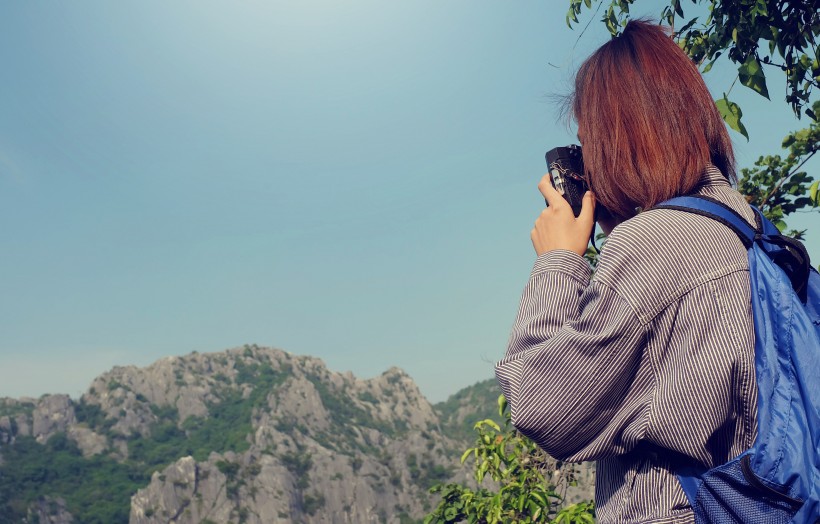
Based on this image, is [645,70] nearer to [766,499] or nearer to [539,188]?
[539,188]

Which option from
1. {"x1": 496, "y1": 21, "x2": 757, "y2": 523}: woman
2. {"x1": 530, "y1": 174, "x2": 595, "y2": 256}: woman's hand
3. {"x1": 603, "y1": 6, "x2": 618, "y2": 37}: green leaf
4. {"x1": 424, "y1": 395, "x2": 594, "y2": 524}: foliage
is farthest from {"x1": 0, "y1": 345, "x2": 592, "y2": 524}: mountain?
{"x1": 496, "y1": 21, "x2": 757, "y2": 523}: woman

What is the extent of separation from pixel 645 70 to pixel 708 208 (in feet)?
1.00

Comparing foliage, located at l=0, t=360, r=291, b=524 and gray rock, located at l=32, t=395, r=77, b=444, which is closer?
foliage, located at l=0, t=360, r=291, b=524

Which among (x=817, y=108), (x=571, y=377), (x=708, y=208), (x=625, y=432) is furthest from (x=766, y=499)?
(x=817, y=108)

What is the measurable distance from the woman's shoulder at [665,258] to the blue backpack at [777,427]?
0.06 meters

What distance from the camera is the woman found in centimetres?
106

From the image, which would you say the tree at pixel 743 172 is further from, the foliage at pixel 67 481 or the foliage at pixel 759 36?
the foliage at pixel 67 481

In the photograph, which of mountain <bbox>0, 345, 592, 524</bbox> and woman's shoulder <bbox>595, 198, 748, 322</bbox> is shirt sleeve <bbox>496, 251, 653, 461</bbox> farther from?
mountain <bbox>0, 345, 592, 524</bbox>

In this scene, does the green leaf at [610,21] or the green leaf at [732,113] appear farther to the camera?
the green leaf at [610,21]

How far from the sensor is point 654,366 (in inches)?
43.9

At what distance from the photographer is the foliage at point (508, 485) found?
3.43m

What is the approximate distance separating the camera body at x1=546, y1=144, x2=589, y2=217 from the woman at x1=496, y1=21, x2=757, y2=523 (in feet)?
0.32

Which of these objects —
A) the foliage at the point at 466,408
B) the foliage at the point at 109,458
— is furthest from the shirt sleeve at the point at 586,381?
the foliage at the point at 466,408

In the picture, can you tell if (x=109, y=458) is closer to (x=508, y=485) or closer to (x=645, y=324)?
(x=508, y=485)
